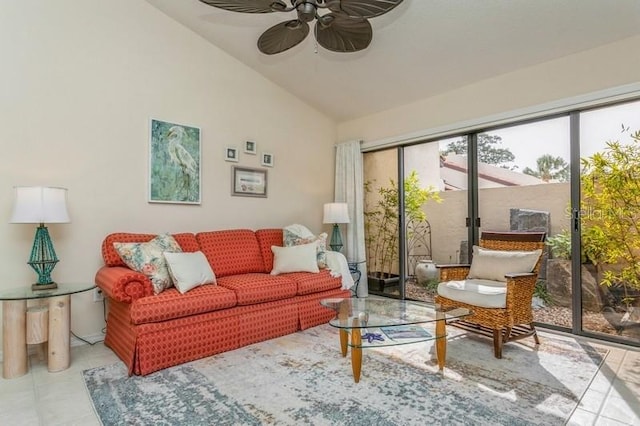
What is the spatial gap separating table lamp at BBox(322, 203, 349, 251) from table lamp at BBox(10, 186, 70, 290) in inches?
105

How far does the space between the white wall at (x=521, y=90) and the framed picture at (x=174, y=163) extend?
2235mm

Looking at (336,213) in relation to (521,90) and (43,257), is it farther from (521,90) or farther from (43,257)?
(43,257)

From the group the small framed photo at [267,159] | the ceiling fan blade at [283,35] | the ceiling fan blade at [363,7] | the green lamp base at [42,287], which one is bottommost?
the green lamp base at [42,287]

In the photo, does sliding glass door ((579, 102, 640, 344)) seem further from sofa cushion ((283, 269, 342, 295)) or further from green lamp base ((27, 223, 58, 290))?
green lamp base ((27, 223, 58, 290))

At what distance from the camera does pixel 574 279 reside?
10.3ft

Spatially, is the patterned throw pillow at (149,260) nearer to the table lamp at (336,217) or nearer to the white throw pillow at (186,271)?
the white throw pillow at (186,271)

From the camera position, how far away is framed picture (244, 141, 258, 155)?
4.13m

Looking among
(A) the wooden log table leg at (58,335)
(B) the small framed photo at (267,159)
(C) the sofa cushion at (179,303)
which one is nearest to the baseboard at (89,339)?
(A) the wooden log table leg at (58,335)

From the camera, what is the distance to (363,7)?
6.26 ft

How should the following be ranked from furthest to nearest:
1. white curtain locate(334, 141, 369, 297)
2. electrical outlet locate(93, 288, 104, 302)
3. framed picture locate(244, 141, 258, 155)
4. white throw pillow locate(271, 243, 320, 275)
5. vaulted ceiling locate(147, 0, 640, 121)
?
white curtain locate(334, 141, 369, 297) → framed picture locate(244, 141, 258, 155) → white throw pillow locate(271, 243, 320, 275) → electrical outlet locate(93, 288, 104, 302) → vaulted ceiling locate(147, 0, 640, 121)

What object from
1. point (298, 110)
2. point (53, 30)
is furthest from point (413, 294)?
point (53, 30)

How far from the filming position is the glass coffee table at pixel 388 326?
2.24 metres

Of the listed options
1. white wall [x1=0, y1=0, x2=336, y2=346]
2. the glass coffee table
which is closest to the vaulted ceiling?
white wall [x1=0, y1=0, x2=336, y2=346]

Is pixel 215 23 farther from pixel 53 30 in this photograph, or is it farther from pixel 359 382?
pixel 359 382
